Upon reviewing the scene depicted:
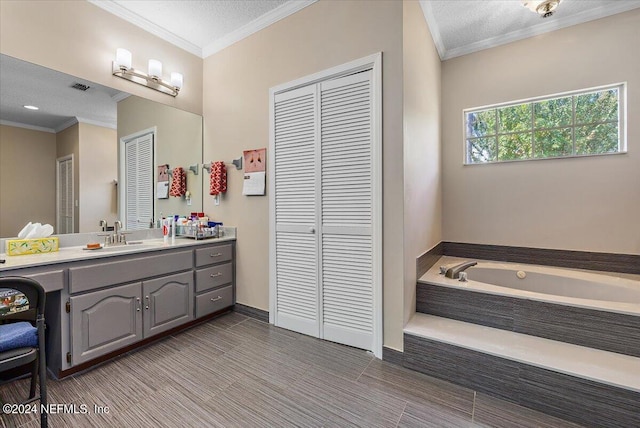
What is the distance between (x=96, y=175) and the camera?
2357 mm

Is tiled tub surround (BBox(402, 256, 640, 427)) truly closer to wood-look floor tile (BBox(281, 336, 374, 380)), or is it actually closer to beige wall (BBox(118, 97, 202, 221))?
wood-look floor tile (BBox(281, 336, 374, 380))

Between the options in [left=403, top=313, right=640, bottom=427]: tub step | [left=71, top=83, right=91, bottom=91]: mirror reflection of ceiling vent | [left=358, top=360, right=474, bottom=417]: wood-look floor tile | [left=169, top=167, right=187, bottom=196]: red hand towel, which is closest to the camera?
[left=403, top=313, right=640, bottom=427]: tub step

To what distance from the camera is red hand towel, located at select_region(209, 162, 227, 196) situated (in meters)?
2.87

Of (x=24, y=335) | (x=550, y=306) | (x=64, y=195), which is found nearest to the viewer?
(x=24, y=335)

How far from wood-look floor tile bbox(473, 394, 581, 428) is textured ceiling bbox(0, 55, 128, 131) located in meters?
3.49

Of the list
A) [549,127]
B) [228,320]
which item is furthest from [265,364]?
[549,127]

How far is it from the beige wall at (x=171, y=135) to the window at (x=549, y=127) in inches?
126

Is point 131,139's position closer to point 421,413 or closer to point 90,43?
point 90,43

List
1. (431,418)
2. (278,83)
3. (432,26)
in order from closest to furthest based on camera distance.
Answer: (431,418), (278,83), (432,26)

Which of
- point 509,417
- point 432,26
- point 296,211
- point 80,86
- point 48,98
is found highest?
point 432,26

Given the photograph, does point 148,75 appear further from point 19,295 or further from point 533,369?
point 533,369

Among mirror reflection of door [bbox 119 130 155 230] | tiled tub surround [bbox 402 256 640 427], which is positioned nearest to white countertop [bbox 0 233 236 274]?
mirror reflection of door [bbox 119 130 155 230]

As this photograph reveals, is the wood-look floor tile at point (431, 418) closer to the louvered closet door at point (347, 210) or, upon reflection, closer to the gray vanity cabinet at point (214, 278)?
the louvered closet door at point (347, 210)

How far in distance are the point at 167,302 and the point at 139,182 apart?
1245 mm
